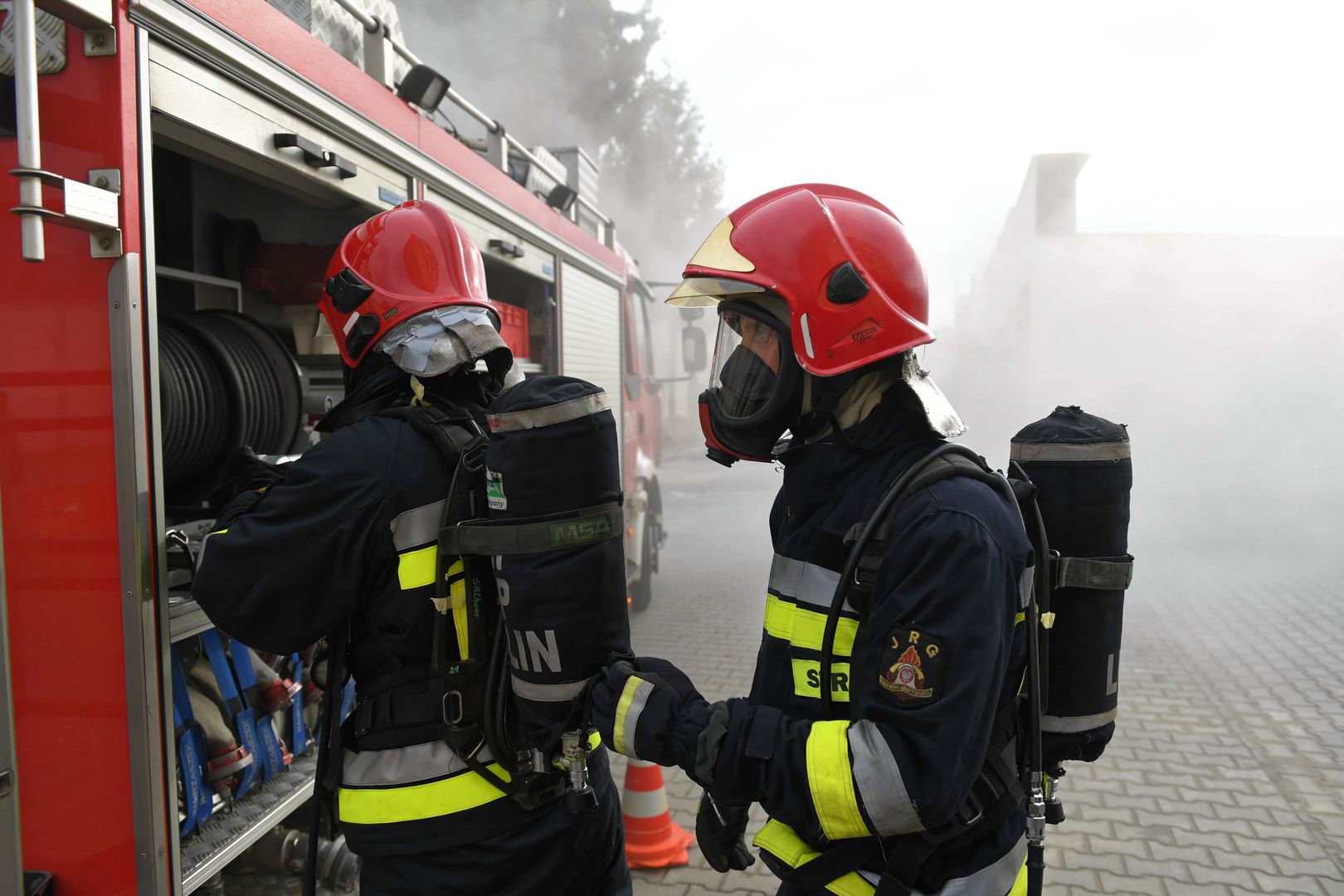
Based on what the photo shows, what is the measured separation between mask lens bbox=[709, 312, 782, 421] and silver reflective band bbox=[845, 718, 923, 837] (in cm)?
62

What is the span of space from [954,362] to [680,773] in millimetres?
19804

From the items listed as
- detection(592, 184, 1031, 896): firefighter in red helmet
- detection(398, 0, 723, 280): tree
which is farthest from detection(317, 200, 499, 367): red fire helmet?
detection(398, 0, 723, 280): tree

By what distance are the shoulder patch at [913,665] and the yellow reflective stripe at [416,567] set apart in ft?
3.18

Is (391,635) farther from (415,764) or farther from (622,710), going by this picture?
(622,710)

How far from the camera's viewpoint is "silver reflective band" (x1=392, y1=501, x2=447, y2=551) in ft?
5.95

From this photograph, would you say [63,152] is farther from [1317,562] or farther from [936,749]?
Result: [1317,562]

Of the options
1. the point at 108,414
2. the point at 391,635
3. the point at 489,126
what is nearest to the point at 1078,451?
the point at 391,635

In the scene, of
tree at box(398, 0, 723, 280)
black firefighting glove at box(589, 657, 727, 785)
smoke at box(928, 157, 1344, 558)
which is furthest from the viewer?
tree at box(398, 0, 723, 280)

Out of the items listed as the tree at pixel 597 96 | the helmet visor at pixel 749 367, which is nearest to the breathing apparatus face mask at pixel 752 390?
the helmet visor at pixel 749 367

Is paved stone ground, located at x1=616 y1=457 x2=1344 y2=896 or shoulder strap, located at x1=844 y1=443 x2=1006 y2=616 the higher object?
shoulder strap, located at x1=844 y1=443 x2=1006 y2=616

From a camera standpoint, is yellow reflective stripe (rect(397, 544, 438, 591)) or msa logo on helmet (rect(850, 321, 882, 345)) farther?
yellow reflective stripe (rect(397, 544, 438, 591))

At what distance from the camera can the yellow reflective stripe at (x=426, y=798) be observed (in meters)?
1.83

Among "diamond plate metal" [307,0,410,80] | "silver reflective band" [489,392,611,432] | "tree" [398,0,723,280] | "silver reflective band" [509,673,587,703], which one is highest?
"tree" [398,0,723,280]

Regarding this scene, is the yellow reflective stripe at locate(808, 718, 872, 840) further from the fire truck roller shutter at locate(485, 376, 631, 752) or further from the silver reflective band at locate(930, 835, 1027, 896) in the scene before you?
the fire truck roller shutter at locate(485, 376, 631, 752)
